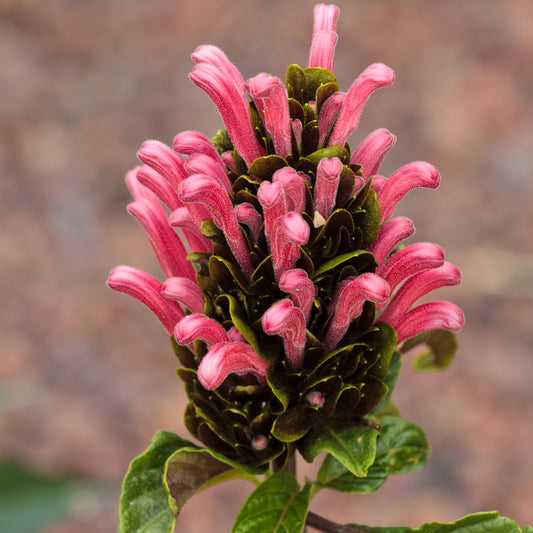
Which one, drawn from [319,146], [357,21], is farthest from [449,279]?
[357,21]

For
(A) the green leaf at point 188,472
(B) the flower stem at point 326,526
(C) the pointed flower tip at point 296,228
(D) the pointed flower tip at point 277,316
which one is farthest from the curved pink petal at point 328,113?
(B) the flower stem at point 326,526

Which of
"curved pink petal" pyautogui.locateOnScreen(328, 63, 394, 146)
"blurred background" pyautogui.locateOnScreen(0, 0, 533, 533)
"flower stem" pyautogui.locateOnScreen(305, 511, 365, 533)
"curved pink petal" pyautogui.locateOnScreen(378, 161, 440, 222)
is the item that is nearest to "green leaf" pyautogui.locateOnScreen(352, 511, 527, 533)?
"flower stem" pyautogui.locateOnScreen(305, 511, 365, 533)

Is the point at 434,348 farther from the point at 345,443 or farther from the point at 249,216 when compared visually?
the point at 249,216

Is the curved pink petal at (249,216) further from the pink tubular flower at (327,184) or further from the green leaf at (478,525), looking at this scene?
the green leaf at (478,525)

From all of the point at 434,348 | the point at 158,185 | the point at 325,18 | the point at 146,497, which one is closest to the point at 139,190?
the point at 158,185

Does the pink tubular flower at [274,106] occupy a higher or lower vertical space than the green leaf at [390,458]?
higher
